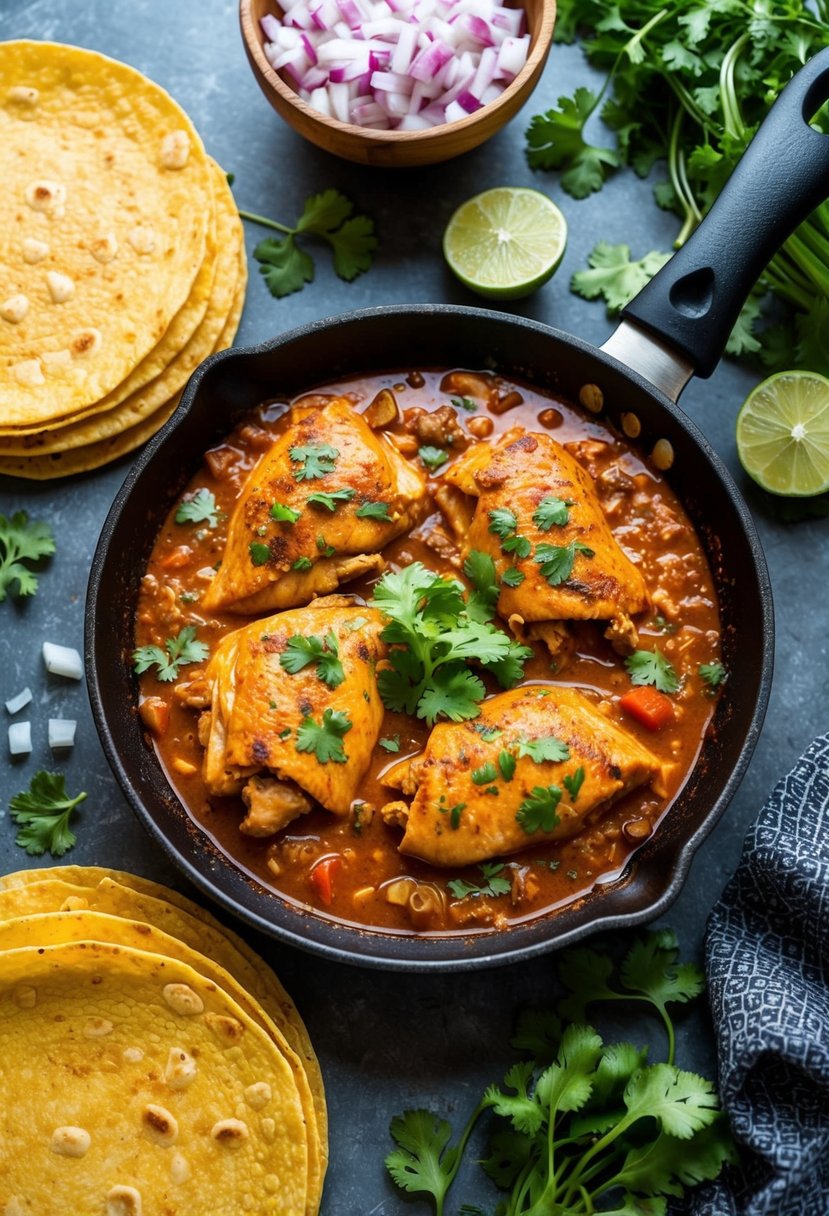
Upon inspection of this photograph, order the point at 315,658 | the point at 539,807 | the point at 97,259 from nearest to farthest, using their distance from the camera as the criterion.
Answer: the point at 539,807 < the point at 315,658 < the point at 97,259

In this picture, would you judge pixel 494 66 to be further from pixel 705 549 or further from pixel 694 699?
pixel 694 699

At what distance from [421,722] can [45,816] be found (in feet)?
5.00

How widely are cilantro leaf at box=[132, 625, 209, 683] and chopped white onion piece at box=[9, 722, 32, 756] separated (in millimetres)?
624

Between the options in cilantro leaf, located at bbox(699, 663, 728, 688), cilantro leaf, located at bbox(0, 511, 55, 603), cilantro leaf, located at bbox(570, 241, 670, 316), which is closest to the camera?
cilantro leaf, located at bbox(699, 663, 728, 688)

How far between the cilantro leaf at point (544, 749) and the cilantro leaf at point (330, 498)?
106 cm

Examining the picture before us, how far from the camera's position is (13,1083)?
14.5ft

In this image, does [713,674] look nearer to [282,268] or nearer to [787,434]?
[787,434]

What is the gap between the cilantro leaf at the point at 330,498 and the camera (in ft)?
14.9

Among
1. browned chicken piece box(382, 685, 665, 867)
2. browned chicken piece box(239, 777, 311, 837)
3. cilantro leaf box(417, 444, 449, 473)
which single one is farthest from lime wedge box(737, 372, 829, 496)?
browned chicken piece box(239, 777, 311, 837)

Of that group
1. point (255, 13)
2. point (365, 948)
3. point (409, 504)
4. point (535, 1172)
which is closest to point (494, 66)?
point (255, 13)

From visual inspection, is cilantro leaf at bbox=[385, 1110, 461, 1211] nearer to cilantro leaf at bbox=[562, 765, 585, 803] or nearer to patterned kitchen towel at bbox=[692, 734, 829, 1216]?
patterned kitchen towel at bbox=[692, 734, 829, 1216]

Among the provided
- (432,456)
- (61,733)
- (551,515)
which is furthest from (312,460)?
(61,733)

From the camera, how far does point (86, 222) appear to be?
5.13 meters

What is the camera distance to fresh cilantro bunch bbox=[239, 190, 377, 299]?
211 inches
